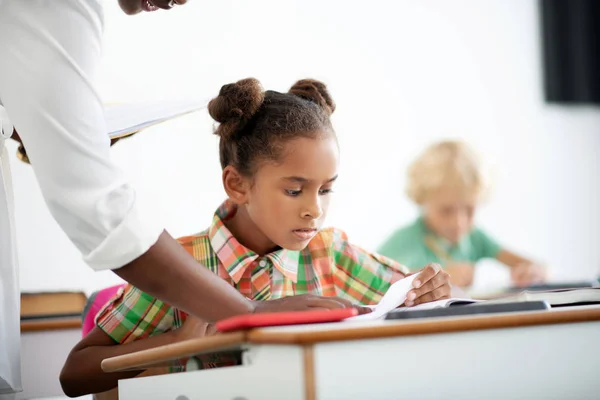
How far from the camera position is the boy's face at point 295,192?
1435 millimetres

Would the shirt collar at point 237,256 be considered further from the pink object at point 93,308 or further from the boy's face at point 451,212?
the boy's face at point 451,212

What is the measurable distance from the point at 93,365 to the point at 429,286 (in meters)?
0.54

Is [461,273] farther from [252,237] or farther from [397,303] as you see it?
[397,303]

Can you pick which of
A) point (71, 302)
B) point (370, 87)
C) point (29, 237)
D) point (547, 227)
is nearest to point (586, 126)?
point (547, 227)

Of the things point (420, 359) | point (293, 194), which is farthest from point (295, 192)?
point (420, 359)

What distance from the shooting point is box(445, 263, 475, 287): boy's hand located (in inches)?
129

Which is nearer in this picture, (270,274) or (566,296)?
(566,296)

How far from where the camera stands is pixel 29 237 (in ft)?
11.7

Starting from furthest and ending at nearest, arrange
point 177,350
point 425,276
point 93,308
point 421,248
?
1. point 421,248
2. point 93,308
3. point 425,276
4. point 177,350

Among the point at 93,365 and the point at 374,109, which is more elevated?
the point at 374,109

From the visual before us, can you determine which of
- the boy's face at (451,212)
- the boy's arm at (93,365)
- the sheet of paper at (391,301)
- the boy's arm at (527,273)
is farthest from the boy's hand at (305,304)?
the boy's face at (451,212)

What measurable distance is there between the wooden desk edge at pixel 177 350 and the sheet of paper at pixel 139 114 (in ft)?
1.84

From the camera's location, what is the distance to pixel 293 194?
4.76 ft

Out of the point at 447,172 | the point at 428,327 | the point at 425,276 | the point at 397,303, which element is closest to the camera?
the point at 428,327
